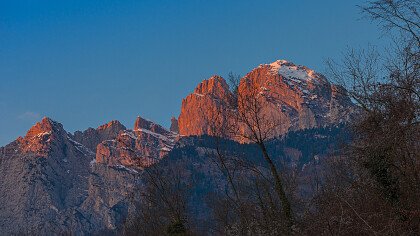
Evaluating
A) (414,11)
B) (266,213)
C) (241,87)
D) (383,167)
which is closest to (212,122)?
(241,87)

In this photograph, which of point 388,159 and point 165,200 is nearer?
point 388,159

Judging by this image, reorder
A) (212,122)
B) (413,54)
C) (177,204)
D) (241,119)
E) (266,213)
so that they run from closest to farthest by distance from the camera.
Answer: (413,54), (241,119), (266,213), (212,122), (177,204)

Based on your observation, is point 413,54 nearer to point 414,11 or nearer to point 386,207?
point 414,11

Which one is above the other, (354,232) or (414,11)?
(414,11)

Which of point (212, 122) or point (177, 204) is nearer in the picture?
point (212, 122)

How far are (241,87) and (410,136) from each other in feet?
48.3

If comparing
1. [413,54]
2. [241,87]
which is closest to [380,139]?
[413,54]

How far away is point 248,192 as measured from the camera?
36844mm

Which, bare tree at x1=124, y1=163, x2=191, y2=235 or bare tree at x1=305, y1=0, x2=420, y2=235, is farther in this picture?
bare tree at x1=124, y1=163, x2=191, y2=235

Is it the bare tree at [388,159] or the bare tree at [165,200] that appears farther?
the bare tree at [165,200]

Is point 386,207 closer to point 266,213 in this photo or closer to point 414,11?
point 414,11

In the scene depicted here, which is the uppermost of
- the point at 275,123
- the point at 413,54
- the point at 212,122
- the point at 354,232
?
the point at 212,122

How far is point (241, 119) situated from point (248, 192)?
39.2 ft

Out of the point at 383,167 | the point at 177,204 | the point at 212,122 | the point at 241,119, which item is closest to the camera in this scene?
the point at 383,167
